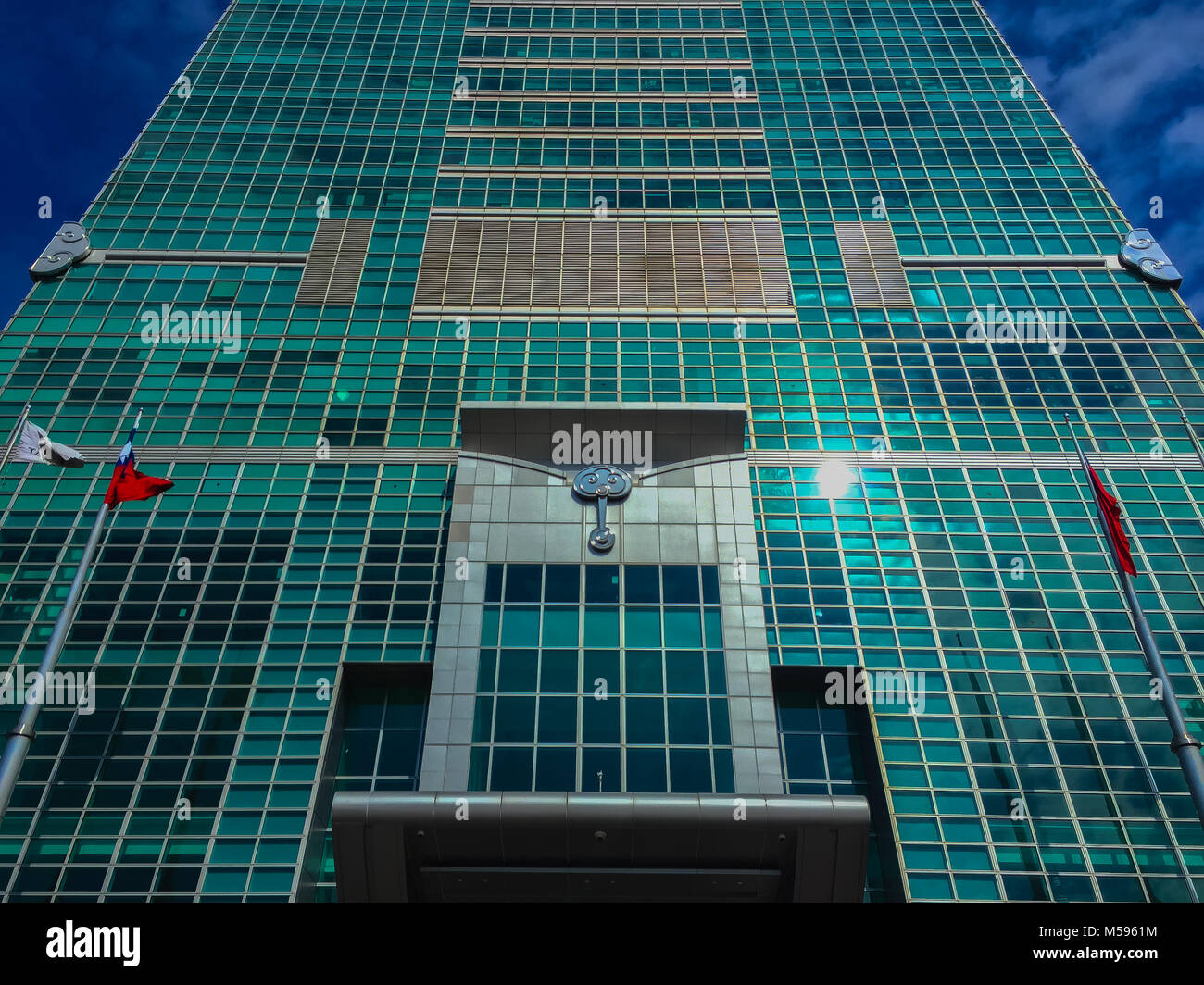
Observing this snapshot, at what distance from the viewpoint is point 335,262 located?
49812 mm

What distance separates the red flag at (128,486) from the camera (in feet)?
85.6

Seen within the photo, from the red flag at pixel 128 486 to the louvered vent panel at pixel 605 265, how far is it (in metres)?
22.2

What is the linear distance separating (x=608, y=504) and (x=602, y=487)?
0.63 meters

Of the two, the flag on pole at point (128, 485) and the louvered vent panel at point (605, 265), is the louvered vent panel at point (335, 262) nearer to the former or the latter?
the louvered vent panel at point (605, 265)

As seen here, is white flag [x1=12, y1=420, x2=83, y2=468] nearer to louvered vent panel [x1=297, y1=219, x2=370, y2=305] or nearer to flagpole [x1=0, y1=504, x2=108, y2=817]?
flagpole [x1=0, y1=504, x2=108, y2=817]

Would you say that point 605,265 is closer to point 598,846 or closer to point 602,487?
point 602,487

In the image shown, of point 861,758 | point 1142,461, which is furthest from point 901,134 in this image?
point 861,758

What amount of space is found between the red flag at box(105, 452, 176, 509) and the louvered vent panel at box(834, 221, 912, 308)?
31985 millimetres

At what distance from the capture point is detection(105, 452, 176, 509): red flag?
2609cm

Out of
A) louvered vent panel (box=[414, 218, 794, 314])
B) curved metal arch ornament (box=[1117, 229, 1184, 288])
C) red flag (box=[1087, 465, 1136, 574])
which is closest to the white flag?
louvered vent panel (box=[414, 218, 794, 314])

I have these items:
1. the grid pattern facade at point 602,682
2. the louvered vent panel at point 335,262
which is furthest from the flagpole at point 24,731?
the louvered vent panel at point 335,262

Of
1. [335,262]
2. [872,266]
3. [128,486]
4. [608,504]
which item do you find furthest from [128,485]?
[872,266]

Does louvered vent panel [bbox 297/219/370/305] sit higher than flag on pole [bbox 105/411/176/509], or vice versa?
louvered vent panel [bbox 297/219/370/305]
